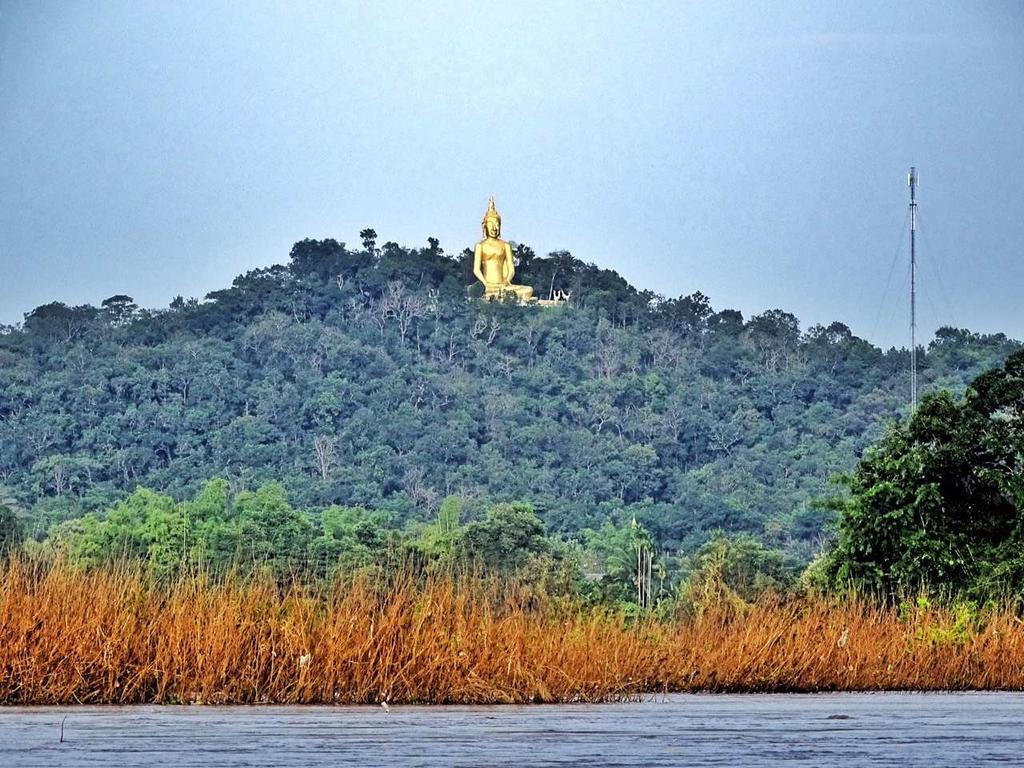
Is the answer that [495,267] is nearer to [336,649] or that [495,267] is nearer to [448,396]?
[448,396]

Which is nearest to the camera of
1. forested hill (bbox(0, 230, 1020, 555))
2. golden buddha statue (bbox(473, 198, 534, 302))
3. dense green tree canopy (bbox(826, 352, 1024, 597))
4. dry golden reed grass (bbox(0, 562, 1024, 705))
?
dry golden reed grass (bbox(0, 562, 1024, 705))

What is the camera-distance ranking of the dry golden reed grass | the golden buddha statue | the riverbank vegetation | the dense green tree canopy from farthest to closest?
1. the golden buddha statue
2. the dense green tree canopy
3. the riverbank vegetation
4. the dry golden reed grass

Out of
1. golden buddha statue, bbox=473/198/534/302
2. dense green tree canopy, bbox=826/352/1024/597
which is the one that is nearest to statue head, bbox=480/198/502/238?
golden buddha statue, bbox=473/198/534/302

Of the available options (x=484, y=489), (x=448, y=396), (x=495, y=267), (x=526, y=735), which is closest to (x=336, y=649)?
(x=526, y=735)

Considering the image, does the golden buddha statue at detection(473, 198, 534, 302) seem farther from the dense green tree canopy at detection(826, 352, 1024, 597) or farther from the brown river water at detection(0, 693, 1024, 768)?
the brown river water at detection(0, 693, 1024, 768)

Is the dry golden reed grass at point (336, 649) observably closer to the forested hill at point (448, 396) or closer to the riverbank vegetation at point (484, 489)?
the riverbank vegetation at point (484, 489)

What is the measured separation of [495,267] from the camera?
9831 centimetres

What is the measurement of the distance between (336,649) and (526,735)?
1300 mm

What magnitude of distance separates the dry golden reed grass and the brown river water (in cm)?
28

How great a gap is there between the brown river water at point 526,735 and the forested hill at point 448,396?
62.1 m

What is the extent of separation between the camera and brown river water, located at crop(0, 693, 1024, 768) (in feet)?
14.8

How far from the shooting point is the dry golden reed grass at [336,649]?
614cm

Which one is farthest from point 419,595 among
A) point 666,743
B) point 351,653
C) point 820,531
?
point 820,531

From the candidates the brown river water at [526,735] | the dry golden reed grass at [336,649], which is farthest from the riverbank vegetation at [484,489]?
the brown river water at [526,735]
